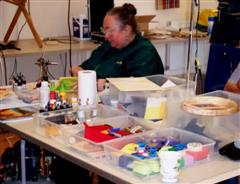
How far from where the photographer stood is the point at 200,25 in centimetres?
541

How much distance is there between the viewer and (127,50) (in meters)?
3.07

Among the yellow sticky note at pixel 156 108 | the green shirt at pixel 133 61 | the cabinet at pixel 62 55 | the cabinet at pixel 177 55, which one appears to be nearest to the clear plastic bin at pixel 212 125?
the yellow sticky note at pixel 156 108

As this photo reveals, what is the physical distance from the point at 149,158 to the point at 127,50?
4.88 feet

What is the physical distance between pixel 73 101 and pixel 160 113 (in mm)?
433

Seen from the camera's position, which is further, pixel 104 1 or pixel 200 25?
pixel 200 25

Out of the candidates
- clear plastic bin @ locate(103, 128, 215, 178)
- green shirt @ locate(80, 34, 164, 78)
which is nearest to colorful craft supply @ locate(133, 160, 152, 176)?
clear plastic bin @ locate(103, 128, 215, 178)

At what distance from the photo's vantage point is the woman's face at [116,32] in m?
3.05

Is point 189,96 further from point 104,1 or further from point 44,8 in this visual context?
point 44,8

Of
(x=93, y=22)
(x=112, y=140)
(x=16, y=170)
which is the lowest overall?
(x=16, y=170)

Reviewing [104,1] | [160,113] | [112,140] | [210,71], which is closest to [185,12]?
[104,1]

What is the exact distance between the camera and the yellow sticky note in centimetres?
215

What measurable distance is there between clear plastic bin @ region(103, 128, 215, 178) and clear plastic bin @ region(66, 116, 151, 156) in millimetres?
44

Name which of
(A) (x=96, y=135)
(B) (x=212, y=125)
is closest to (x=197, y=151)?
(B) (x=212, y=125)

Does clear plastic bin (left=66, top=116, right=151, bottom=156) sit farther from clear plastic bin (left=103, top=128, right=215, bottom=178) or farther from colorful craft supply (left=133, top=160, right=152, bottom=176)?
colorful craft supply (left=133, top=160, right=152, bottom=176)
